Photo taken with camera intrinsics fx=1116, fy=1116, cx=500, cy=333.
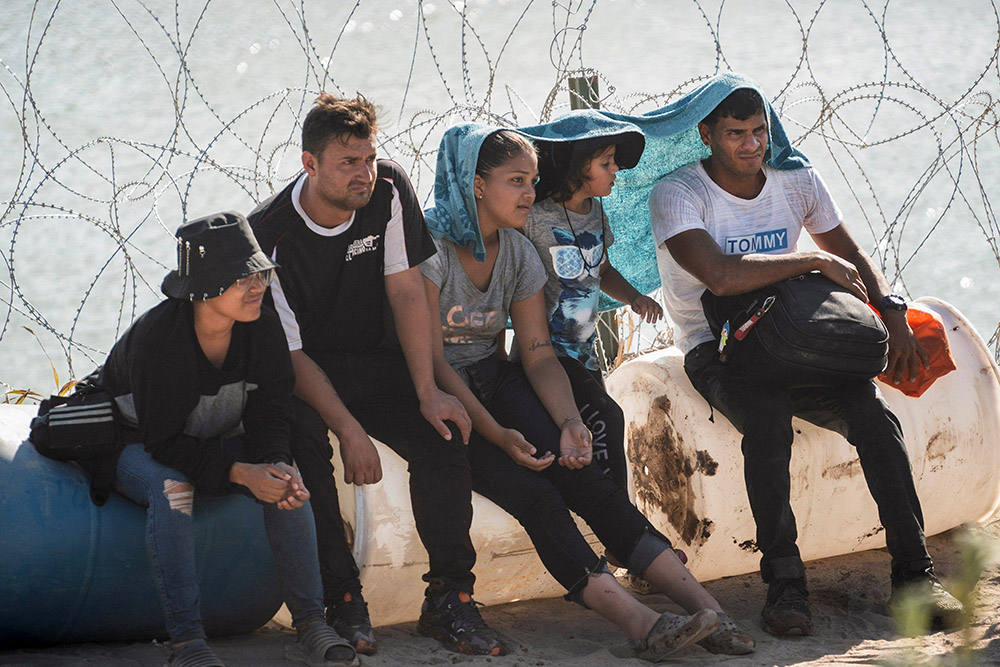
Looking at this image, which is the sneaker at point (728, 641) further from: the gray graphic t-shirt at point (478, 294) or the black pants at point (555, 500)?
the gray graphic t-shirt at point (478, 294)

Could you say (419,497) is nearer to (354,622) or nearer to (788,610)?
(354,622)

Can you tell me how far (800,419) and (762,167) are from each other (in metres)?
0.88

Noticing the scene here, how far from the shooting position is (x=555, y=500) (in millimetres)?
3135

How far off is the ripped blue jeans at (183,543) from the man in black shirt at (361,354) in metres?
0.15

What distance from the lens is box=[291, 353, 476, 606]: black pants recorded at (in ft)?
9.92

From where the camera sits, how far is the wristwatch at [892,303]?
11.8 feet

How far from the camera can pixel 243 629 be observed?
3.18m

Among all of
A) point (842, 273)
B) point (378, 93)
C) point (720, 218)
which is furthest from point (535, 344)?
point (378, 93)

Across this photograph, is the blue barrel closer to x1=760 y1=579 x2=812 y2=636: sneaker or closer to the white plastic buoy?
the white plastic buoy

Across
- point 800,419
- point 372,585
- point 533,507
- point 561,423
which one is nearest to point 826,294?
point 800,419

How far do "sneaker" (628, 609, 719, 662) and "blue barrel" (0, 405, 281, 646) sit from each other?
3.57 ft

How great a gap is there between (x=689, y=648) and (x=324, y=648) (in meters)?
1.00

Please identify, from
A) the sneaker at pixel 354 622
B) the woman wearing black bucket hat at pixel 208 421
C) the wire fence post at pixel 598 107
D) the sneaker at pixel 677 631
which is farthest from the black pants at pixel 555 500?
the wire fence post at pixel 598 107

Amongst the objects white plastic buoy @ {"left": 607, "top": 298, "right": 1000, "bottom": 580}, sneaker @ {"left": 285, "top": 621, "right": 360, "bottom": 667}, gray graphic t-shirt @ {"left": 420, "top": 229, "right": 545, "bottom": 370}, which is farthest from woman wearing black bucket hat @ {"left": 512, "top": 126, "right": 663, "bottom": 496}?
sneaker @ {"left": 285, "top": 621, "right": 360, "bottom": 667}
